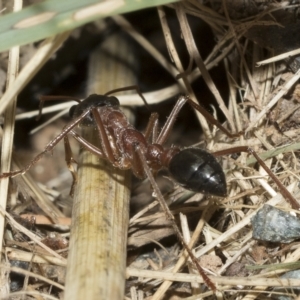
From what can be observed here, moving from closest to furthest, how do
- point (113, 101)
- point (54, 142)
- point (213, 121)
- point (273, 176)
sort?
point (273, 176)
point (54, 142)
point (213, 121)
point (113, 101)

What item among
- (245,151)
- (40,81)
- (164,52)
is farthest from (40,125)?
(245,151)

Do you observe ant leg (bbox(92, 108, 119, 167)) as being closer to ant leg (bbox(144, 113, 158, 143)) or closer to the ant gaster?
the ant gaster

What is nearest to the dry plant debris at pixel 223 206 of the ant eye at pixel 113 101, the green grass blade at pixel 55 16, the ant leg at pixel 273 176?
the ant leg at pixel 273 176

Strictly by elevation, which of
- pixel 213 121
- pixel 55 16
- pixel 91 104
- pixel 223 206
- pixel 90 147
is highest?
pixel 91 104

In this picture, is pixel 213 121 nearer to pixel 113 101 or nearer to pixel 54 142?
pixel 113 101

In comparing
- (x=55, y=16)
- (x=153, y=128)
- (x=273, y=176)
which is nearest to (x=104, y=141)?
(x=153, y=128)

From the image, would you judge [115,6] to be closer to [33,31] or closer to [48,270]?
[33,31]

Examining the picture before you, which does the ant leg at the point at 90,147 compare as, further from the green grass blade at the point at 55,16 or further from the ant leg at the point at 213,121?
the green grass blade at the point at 55,16
